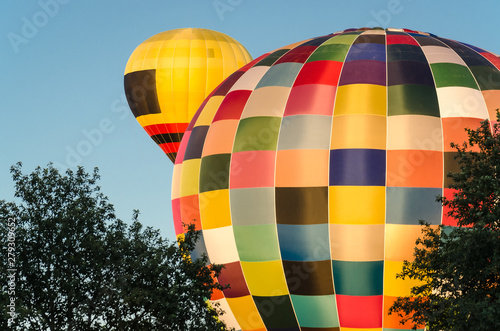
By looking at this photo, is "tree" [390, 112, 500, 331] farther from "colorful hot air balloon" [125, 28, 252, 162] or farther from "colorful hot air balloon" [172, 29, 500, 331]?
"colorful hot air balloon" [125, 28, 252, 162]

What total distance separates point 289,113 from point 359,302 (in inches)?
153

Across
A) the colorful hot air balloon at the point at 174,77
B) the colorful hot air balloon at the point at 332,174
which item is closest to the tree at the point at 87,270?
the colorful hot air balloon at the point at 332,174

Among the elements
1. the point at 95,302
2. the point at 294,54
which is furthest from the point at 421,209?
the point at 95,302

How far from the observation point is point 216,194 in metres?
17.6

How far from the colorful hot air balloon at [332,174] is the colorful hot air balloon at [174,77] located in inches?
374

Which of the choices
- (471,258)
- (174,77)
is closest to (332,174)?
(471,258)

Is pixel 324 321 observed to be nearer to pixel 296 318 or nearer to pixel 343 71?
pixel 296 318

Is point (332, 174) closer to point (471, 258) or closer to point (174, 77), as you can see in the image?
point (471, 258)

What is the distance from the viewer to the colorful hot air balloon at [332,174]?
637 inches

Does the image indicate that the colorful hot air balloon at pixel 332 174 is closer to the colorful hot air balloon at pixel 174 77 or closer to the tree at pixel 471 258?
the tree at pixel 471 258

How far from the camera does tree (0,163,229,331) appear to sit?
14.4 metres

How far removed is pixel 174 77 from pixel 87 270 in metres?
14.1

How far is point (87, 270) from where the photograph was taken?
14719mm

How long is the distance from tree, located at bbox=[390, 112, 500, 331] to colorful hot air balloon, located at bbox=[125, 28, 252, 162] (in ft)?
46.0
